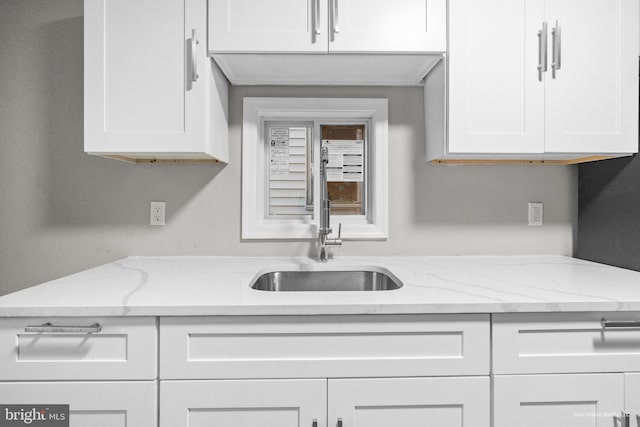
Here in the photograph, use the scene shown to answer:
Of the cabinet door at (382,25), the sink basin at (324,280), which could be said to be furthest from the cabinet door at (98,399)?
the cabinet door at (382,25)

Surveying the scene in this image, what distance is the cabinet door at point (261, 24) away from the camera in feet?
4.61

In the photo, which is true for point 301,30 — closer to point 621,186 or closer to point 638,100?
point 638,100

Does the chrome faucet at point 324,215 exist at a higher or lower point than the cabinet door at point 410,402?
higher

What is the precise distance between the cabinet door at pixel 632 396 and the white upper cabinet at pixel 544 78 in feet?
2.71

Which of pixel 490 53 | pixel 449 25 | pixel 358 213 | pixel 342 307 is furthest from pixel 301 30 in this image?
pixel 342 307

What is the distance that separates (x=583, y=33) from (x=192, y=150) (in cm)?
158

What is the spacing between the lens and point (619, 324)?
1108mm

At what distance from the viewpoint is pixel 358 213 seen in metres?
1.91

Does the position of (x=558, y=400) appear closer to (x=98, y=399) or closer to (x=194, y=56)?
(x=98, y=399)

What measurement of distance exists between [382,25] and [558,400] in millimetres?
1377

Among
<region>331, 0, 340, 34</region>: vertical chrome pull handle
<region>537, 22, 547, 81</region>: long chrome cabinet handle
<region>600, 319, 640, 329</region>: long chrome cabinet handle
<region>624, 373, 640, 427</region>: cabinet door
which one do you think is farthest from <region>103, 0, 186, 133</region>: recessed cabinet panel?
<region>624, 373, 640, 427</region>: cabinet door

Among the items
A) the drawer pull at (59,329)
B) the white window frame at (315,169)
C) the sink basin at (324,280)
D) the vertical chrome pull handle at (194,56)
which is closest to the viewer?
the drawer pull at (59,329)

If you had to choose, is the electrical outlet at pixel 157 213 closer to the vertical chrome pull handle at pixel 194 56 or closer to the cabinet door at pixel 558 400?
the vertical chrome pull handle at pixel 194 56

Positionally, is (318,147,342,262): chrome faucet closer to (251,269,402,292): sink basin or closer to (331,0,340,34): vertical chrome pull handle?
(251,269,402,292): sink basin
